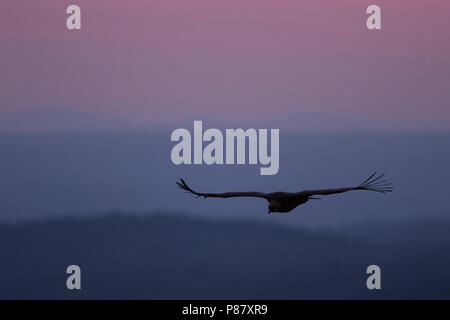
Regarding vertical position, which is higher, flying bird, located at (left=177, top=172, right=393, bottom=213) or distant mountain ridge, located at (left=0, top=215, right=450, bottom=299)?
flying bird, located at (left=177, top=172, right=393, bottom=213)

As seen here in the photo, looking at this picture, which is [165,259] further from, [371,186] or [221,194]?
[371,186]

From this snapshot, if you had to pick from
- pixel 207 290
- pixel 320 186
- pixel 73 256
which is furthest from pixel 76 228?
pixel 320 186

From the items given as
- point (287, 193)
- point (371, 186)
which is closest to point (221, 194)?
point (287, 193)

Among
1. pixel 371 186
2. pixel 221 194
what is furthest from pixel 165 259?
pixel 371 186

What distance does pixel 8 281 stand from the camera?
8.62 m

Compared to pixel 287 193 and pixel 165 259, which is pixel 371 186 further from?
pixel 165 259

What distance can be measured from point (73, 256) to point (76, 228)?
0.17 metres

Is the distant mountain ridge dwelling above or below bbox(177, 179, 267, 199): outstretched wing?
below

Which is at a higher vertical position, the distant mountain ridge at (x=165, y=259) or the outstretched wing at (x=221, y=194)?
the outstretched wing at (x=221, y=194)

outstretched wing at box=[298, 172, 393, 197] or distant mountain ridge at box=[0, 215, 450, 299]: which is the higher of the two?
outstretched wing at box=[298, 172, 393, 197]

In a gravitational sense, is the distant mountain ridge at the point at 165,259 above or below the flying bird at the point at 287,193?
below

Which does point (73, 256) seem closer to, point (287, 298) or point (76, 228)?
point (76, 228)

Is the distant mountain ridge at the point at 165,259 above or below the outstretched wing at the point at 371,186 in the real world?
below
